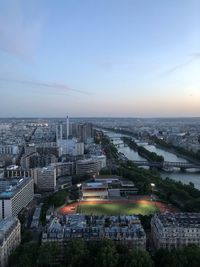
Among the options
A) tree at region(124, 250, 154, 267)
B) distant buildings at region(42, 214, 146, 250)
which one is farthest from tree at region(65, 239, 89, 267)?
tree at region(124, 250, 154, 267)

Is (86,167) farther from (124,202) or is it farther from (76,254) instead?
(76,254)

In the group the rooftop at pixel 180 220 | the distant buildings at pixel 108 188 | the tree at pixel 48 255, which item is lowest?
the distant buildings at pixel 108 188

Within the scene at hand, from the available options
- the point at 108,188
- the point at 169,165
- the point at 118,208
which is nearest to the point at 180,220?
the point at 118,208

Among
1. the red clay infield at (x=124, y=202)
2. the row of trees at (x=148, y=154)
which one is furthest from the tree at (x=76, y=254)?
the row of trees at (x=148, y=154)

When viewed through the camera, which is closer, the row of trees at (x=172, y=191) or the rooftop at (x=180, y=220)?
the rooftop at (x=180, y=220)

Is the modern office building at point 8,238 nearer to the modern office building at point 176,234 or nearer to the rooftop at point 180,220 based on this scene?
the modern office building at point 176,234

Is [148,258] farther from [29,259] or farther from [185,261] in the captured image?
[29,259]

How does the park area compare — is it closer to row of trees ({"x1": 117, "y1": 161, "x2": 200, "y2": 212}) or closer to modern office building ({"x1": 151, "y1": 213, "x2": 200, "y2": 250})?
row of trees ({"x1": 117, "y1": 161, "x2": 200, "y2": 212})
